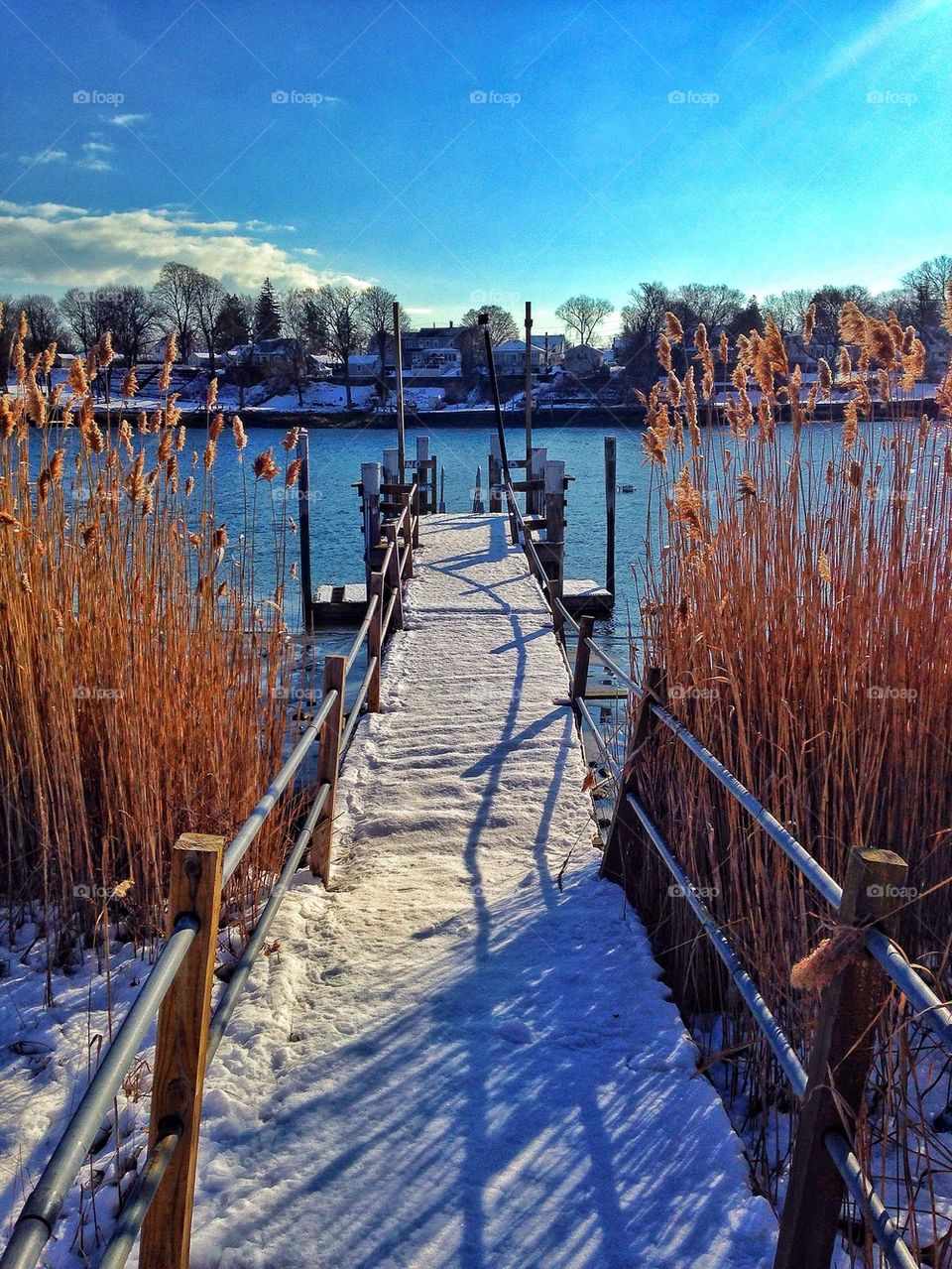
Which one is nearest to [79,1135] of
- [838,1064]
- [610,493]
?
[838,1064]

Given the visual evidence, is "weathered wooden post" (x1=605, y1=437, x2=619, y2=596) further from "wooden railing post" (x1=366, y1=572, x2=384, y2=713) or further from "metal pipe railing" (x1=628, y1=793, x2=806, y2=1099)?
"metal pipe railing" (x1=628, y1=793, x2=806, y2=1099)

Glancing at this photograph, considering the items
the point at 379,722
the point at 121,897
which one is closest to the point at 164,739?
the point at 121,897

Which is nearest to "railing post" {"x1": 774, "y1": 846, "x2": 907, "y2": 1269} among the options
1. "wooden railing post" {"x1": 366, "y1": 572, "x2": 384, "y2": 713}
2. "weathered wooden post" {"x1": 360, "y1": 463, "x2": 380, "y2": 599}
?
"wooden railing post" {"x1": 366, "y1": 572, "x2": 384, "y2": 713}

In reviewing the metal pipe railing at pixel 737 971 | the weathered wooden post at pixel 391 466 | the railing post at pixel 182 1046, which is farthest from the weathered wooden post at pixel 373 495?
the railing post at pixel 182 1046

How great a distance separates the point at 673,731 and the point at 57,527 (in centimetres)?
217

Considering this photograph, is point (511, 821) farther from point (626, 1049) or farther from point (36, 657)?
point (36, 657)

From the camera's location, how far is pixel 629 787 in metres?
3.40

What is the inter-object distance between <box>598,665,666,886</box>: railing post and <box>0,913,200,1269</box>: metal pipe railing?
1965 mm

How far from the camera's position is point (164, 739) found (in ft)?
10.5

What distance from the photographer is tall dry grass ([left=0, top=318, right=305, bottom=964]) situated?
3143mm

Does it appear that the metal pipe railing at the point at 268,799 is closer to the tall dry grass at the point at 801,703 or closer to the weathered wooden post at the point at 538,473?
the tall dry grass at the point at 801,703

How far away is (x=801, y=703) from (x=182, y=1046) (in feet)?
6.16

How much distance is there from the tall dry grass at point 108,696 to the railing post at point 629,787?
1.13m

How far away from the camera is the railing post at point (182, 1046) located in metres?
1.63
